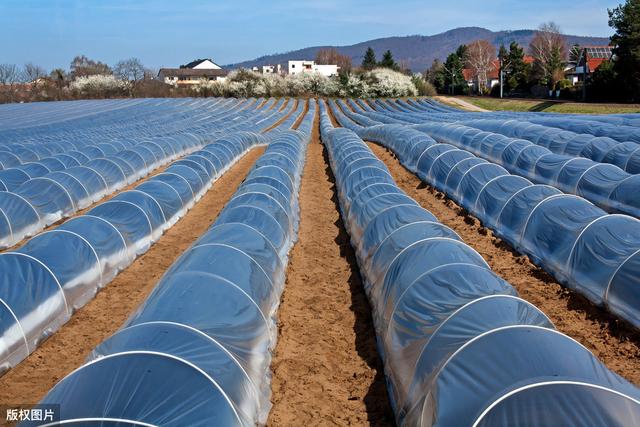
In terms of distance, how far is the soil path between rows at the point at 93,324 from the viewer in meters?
7.85

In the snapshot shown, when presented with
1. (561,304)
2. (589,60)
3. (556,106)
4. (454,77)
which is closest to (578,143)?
(561,304)

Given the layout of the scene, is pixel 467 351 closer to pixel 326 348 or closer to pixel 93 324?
A: pixel 326 348

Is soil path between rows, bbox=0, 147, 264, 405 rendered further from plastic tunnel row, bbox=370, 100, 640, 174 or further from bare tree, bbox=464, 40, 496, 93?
bare tree, bbox=464, 40, 496, 93

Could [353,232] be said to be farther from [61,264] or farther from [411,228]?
[61,264]

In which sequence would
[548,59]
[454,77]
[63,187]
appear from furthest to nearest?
1. [454,77]
2. [548,59]
3. [63,187]

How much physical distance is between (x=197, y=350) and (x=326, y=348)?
3141mm

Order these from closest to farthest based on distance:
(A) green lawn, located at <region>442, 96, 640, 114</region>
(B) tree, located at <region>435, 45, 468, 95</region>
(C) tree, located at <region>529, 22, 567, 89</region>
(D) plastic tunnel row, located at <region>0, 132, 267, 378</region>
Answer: (D) plastic tunnel row, located at <region>0, 132, 267, 378</region>, (A) green lawn, located at <region>442, 96, 640, 114</region>, (C) tree, located at <region>529, 22, 567, 89</region>, (B) tree, located at <region>435, 45, 468, 95</region>

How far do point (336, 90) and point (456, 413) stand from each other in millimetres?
77679

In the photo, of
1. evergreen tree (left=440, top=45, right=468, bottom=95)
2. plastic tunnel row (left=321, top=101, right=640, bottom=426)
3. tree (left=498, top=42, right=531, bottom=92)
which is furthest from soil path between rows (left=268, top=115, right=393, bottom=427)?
evergreen tree (left=440, top=45, right=468, bottom=95)

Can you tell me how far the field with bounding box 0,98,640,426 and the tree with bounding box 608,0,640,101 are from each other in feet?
136

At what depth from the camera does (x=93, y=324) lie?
31.9 ft

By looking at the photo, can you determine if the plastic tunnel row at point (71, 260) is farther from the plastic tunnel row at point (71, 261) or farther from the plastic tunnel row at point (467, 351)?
the plastic tunnel row at point (467, 351)

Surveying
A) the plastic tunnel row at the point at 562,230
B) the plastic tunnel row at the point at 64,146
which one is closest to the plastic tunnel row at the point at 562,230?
the plastic tunnel row at the point at 562,230

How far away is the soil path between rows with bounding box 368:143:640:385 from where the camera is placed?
795cm
